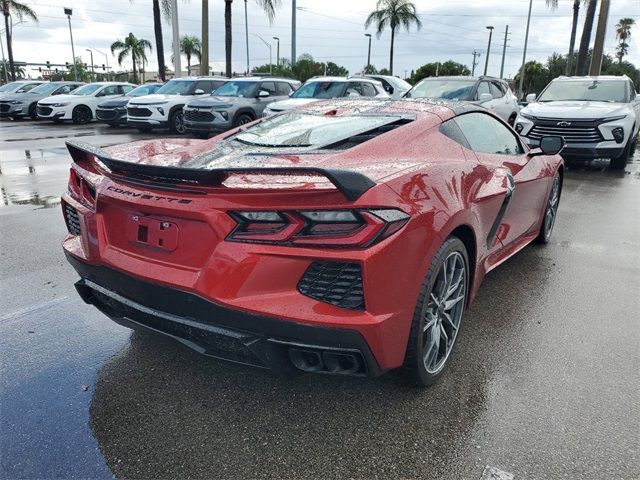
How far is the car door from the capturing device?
3452 millimetres

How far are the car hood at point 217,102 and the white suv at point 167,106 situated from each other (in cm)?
154

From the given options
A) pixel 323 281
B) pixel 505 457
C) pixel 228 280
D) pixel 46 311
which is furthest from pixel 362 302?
pixel 46 311

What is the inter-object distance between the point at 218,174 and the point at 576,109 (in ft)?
30.7

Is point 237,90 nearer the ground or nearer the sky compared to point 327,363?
nearer the sky

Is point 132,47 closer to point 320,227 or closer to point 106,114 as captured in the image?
point 106,114

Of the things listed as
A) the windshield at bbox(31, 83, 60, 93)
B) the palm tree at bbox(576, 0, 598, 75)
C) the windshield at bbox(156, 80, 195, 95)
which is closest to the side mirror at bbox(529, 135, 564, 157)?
the windshield at bbox(156, 80, 195, 95)

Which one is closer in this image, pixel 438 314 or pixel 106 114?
pixel 438 314

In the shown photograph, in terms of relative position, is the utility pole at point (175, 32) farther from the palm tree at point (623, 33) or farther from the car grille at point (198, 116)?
the palm tree at point (623, 33)

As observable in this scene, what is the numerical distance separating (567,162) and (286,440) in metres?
11.0

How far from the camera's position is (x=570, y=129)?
941cm

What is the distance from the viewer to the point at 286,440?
230 cm

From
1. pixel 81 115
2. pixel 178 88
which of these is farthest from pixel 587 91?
pixel 81 115

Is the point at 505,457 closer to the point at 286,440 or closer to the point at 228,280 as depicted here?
the point at 286,440

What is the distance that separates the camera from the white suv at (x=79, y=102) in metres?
18.9
